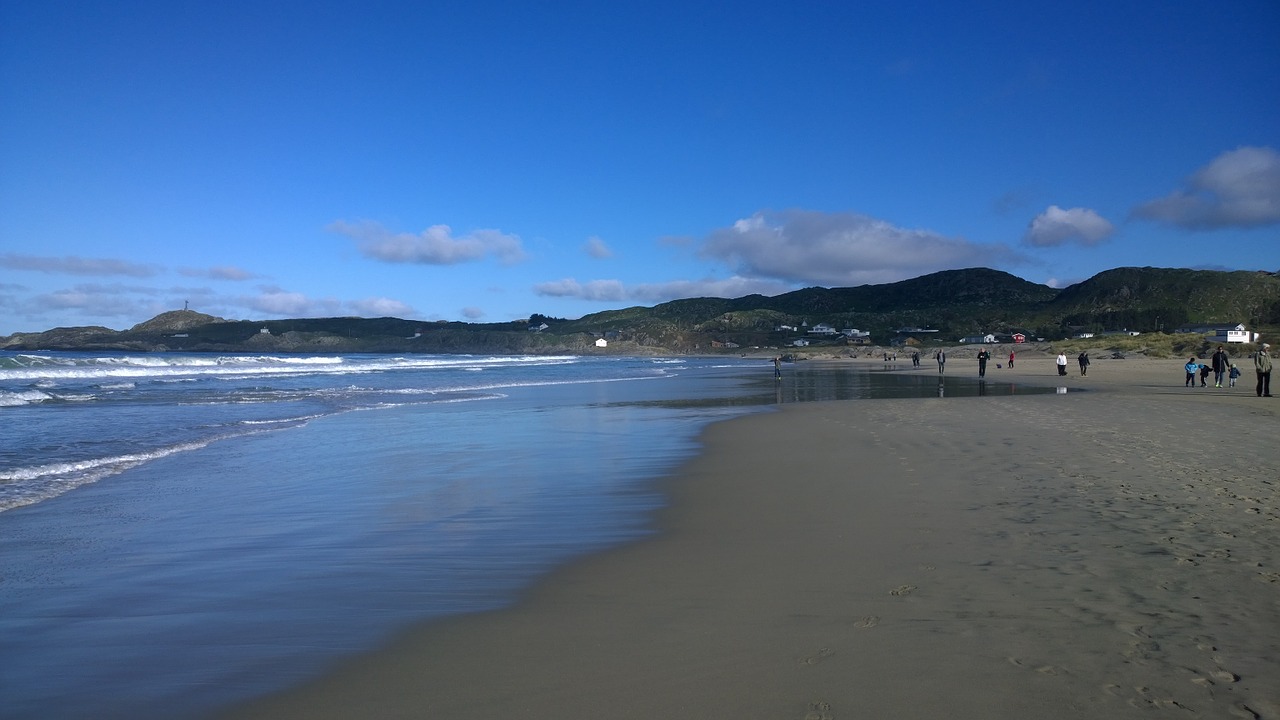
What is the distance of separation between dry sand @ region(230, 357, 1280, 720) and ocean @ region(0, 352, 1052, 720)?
0.55 meters

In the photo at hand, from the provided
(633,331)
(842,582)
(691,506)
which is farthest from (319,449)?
(633,331)

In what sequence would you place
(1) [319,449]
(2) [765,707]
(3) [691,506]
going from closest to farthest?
(2) [765,707] → (3) [691,506] → (1) [319,449]

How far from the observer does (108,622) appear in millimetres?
4742

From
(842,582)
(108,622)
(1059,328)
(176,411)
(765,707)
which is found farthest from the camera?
(1059,328)

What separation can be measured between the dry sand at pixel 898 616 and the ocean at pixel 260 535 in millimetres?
554

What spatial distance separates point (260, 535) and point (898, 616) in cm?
575

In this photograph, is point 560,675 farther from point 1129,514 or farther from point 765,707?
point 1129,514

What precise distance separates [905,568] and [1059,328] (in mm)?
122648

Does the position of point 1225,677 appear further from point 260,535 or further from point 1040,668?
point 260,535

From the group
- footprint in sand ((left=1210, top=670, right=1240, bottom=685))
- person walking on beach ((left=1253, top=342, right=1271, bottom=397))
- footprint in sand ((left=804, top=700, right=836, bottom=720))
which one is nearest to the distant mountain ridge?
person walking on beach ((left=1253, top=342, right=1271, bottom=397))

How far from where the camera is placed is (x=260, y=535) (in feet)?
23.2

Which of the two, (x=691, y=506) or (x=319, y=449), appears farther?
(x=319, y=449)

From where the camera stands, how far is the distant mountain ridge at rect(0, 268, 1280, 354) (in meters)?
117

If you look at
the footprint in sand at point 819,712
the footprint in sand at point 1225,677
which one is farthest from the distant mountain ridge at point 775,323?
the footprint in sand at point 819,712
